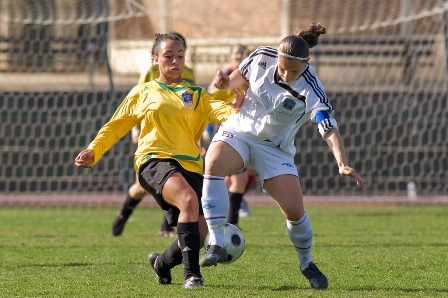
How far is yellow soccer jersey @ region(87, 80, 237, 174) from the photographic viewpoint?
5090mm

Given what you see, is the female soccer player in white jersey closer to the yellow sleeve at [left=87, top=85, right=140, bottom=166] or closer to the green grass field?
the green grass field

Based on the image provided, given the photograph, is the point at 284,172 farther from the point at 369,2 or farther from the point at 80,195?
the point at 369,2

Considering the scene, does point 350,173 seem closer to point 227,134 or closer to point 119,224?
point 227,134

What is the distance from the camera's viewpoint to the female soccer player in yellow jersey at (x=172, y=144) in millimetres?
4875

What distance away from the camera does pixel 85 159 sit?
16.3 ft

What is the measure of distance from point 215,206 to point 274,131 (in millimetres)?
615

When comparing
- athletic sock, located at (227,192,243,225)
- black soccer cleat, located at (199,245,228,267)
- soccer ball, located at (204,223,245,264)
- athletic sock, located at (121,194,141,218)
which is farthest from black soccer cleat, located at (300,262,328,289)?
athletic sock, located at (121,194,141,218)

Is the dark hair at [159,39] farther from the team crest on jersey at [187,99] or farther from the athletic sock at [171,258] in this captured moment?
the athletic sock at [171,258]

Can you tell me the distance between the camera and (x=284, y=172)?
5.04m

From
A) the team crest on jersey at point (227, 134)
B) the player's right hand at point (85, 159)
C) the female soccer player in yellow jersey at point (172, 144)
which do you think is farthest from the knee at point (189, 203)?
the player's right hand at point (85, 159)

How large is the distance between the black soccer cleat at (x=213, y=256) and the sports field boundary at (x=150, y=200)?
804 centimetres

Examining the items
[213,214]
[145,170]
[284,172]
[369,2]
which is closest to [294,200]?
[284,172]

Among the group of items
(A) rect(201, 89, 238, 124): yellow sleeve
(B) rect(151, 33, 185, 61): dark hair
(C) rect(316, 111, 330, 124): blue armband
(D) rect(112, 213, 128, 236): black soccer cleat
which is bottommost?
(D) rect(112, 213, 128, 236): black soccer cleat

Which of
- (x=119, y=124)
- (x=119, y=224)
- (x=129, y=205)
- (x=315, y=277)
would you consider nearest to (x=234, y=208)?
(x=129, y=205)
